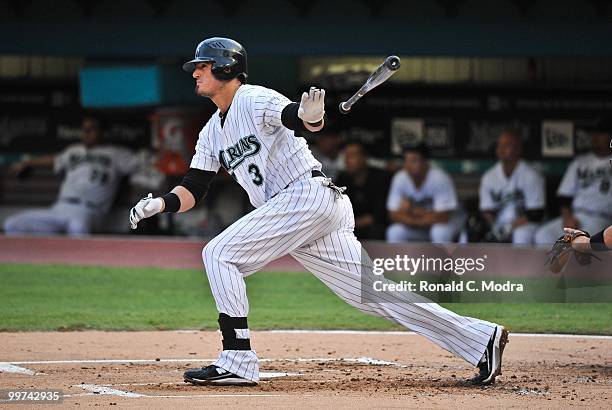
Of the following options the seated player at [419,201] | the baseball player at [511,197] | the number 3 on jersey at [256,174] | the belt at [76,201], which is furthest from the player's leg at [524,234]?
the number 3 on jersey at [256,174]

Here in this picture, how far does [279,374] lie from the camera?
5.98 meters

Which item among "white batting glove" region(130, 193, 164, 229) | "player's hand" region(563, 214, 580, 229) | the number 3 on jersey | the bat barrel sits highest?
the bat barrel

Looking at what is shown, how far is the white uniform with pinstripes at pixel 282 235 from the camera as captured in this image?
18.0 feet

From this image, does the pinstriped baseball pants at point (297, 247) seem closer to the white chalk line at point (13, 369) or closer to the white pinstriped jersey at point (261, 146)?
the white pinstriped jersey at point (261, 146)

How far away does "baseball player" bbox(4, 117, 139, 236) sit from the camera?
13.1 m

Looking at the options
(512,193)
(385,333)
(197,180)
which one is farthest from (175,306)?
(512,193)

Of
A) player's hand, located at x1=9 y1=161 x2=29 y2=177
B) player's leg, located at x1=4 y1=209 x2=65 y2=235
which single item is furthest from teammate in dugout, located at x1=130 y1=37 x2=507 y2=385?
player's hand, located at x1=9 y1=161 x2=29 y2=177

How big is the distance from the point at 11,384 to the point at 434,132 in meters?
8.38

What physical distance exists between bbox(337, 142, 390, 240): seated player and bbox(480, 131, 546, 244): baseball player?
1.07 m

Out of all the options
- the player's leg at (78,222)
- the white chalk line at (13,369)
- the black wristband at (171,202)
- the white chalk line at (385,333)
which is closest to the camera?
the black wristband at (171,202)

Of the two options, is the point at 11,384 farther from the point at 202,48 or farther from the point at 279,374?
the point at 202,48

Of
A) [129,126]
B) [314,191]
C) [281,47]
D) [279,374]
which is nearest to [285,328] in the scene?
[279,374]

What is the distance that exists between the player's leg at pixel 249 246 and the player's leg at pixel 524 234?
627 cm

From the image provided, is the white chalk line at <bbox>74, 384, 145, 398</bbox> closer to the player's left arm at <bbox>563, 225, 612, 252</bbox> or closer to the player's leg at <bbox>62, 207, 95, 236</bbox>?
the player's left arm at <bbox>563, 225, 612, 252</bbox>
